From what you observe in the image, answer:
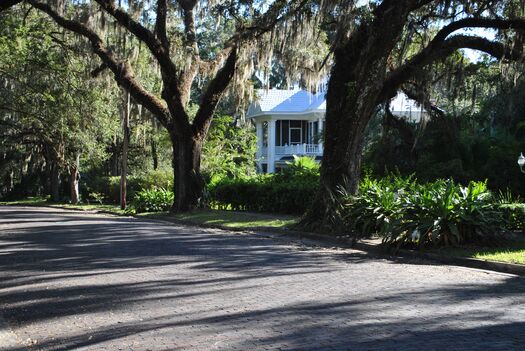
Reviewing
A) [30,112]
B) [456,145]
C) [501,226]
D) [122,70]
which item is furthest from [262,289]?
[30,112]

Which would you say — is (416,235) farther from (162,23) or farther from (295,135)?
(295,135)

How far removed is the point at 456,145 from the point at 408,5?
8859mm

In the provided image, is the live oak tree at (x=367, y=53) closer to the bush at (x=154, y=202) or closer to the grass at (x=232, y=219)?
the grass at (x=232, y=219)

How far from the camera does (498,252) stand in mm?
11586

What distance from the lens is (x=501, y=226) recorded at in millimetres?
12805

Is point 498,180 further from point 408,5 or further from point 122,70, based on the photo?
point 122,70

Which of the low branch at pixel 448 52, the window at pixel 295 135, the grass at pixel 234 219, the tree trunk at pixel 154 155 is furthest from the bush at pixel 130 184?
A: the low branch at pixel 448 52

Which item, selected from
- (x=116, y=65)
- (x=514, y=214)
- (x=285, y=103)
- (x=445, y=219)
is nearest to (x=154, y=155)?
(x=285, y=103)

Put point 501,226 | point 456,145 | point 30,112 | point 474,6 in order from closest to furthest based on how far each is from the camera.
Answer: point 501,226 → point 474,6 → point 456,145 → point 30,112

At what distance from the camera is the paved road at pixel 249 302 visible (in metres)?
5.81

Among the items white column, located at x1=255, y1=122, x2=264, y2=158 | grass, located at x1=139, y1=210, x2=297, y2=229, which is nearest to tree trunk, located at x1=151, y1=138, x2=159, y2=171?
white column, located at x1=255, y1=122, x2=264, y2=158

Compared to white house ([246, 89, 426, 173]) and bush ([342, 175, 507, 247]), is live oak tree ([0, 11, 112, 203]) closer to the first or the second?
white house ([246, 89, 426, 173])

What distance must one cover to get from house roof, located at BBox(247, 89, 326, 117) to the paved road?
3326 cm

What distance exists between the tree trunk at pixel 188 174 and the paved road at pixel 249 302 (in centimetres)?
1227
